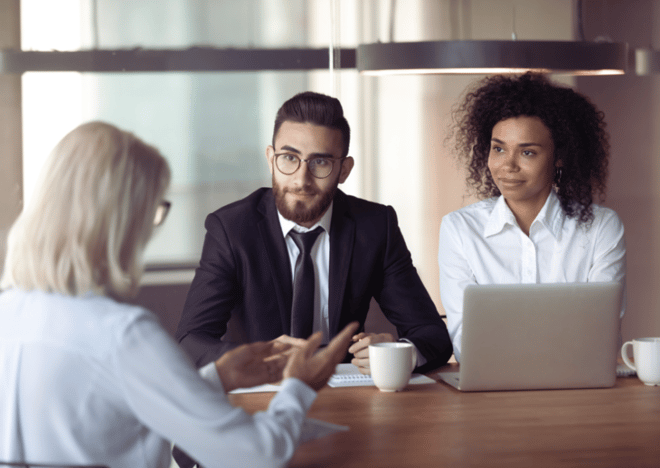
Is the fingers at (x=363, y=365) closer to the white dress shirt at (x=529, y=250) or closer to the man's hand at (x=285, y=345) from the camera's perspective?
the man's hand at (x=285, y=345)

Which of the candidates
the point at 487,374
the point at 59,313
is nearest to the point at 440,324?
the point at 487,374

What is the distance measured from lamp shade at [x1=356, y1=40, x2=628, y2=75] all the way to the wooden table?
1.35 metres

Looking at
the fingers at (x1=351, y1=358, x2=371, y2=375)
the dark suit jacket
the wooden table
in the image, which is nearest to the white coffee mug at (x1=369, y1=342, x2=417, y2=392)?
the wooden table

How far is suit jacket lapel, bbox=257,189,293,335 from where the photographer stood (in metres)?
2.38

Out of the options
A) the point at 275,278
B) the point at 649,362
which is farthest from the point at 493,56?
the point at 649,362

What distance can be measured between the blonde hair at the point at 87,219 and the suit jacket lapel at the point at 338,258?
4.27ft

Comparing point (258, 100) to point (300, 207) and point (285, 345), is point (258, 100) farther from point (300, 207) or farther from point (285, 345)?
point (285, 345)

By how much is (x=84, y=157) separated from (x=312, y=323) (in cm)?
143

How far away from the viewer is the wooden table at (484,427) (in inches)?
49.3

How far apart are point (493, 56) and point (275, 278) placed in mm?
1226

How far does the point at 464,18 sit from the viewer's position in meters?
4.63

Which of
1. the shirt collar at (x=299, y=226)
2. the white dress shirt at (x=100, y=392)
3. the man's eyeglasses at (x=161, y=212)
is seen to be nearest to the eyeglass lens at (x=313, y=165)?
the shirt collar at (x=299, y=226)

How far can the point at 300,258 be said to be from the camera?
2414mm

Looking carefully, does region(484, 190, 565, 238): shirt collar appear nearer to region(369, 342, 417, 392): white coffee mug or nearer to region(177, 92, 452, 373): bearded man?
region(177, 92, 452, 373): bearded man
